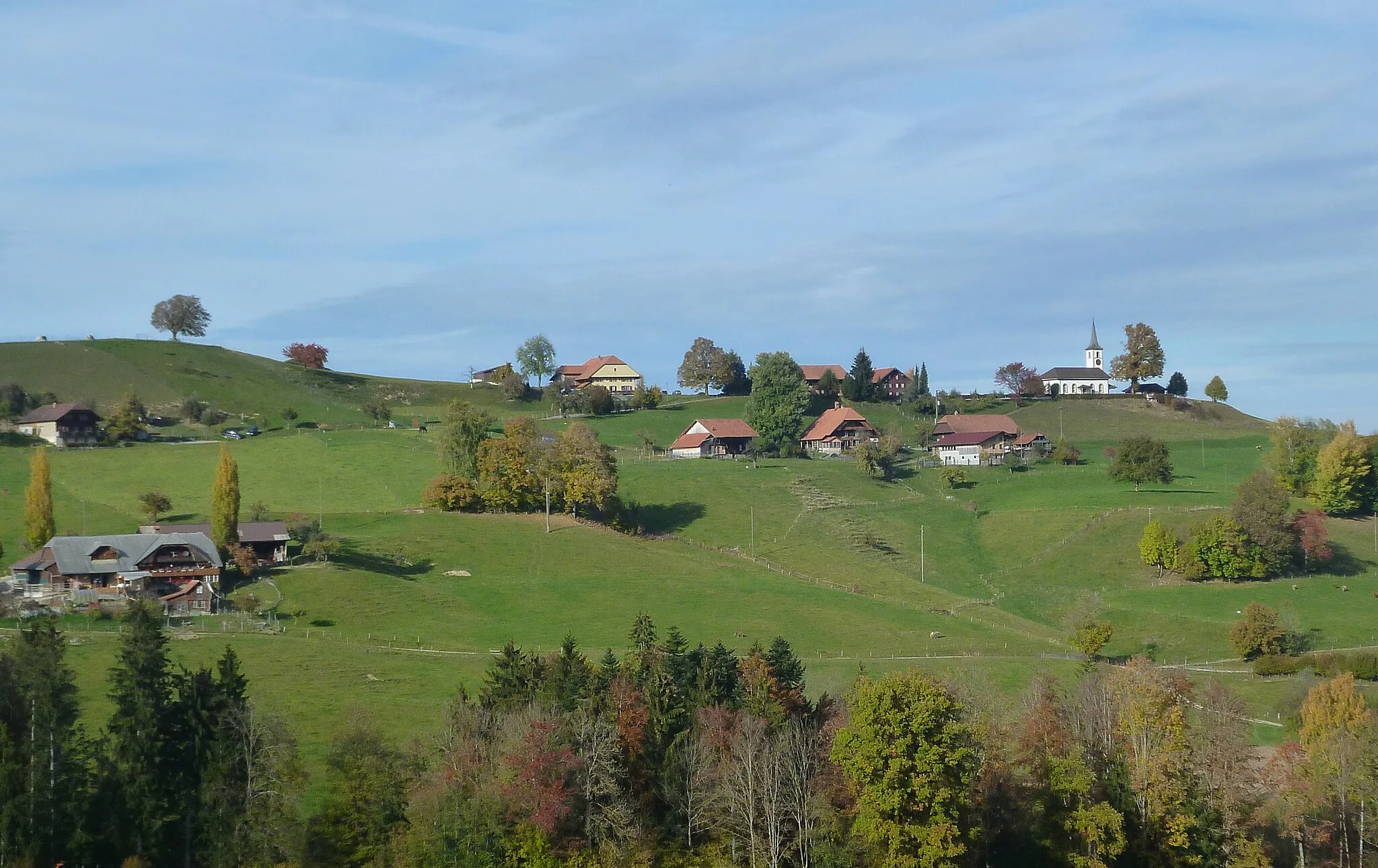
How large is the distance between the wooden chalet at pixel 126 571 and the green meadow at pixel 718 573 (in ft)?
14.8

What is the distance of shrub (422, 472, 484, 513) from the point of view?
115000 mm

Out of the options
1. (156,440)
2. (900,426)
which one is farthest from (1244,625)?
(156,440)

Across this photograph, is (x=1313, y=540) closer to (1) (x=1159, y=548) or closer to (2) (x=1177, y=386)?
(1) (x=1159, y=548)

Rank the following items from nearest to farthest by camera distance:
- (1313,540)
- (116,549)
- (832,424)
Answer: (116,549) < (1313,540) < (832,424)

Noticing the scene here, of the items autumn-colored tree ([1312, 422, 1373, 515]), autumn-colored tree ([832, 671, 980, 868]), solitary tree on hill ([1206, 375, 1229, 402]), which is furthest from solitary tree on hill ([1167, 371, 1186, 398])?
autumn-colored tree ([832, 671, 980, 868])

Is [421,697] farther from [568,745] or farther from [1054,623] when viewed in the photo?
[1054,623]

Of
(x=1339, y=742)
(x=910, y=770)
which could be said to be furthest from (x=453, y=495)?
(x=1339, y=742)

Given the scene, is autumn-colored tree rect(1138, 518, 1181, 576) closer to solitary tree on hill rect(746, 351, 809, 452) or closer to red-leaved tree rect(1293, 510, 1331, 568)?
red-leaved tree rect(1293, 510, 1331, 568)

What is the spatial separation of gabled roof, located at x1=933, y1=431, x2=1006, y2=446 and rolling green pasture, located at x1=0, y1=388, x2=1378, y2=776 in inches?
A: 427

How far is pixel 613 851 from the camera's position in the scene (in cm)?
5500

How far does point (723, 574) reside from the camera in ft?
341

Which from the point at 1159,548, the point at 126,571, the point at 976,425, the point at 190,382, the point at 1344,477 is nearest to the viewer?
the point at 126,571

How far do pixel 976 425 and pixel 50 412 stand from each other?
4117 inches

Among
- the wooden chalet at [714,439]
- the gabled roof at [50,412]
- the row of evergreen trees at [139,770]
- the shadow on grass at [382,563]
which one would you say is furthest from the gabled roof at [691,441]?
the row of evergreen trees at [139,770]
